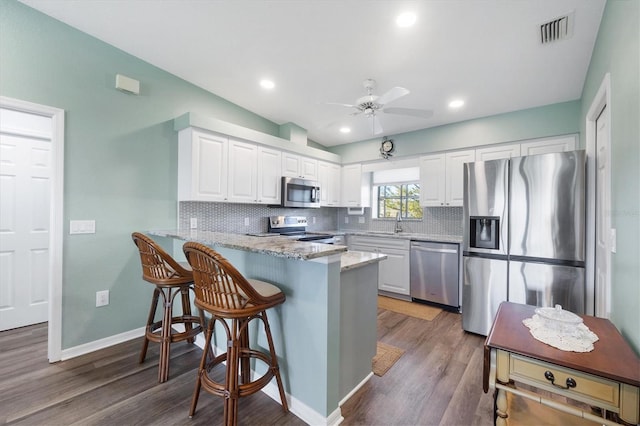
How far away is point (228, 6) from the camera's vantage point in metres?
2.07

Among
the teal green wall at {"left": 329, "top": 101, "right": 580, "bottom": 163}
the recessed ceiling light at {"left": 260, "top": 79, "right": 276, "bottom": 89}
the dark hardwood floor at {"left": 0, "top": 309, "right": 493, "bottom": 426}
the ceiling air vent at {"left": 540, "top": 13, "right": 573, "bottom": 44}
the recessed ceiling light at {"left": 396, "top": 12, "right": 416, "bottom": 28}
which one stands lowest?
the dark hardwood floor at {"left": 0, "top": 309, "right": 493, "bottom": 426}

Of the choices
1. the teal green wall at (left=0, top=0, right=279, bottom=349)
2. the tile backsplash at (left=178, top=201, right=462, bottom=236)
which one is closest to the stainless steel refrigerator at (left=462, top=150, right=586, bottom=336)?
the tile backsplash at (left=178, top=201, right=462, bottom=236)

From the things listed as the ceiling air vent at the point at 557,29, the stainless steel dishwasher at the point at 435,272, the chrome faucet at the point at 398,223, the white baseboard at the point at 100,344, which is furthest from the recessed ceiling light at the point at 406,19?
the white baseboard at the point at 100,344

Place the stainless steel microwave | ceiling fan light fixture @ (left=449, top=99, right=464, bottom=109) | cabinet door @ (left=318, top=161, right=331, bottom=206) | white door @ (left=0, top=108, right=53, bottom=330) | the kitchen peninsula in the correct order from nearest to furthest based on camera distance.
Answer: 1. the kitchen peninsula
2. white door @ (left=0, top=108, right=53, bottom=330)
3. ceiling fan light fixture @ (left=449, top=99, right=464, bottom=109)
4. the stainless steel microwave
5. cabinet door @ (left=318, top=161, right=331, bottom=206)

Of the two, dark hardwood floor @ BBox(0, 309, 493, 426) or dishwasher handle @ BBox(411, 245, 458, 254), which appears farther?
dishwasher handle @ BBox(411, 245, 458, 254)

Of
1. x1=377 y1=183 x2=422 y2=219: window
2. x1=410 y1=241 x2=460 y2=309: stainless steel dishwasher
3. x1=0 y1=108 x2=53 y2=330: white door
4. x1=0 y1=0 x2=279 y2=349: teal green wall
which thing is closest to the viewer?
x1=0 y1=0 x2=279 y2=349: teal green wall

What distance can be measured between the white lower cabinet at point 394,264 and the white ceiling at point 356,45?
6.54ft

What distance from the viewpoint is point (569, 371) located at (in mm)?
1057

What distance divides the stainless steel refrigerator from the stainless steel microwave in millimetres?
2279

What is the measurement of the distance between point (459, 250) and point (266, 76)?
3219 millimetres

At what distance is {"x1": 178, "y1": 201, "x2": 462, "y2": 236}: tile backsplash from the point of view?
3.34 metres

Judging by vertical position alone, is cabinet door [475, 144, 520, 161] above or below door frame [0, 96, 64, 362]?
above

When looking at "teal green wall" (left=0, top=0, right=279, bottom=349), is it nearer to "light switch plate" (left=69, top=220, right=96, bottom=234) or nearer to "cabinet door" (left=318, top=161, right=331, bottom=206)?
"light switch plate" (left=69, top=220, right=96, bottom=234)

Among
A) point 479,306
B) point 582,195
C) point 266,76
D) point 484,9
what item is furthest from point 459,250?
point 266,76
